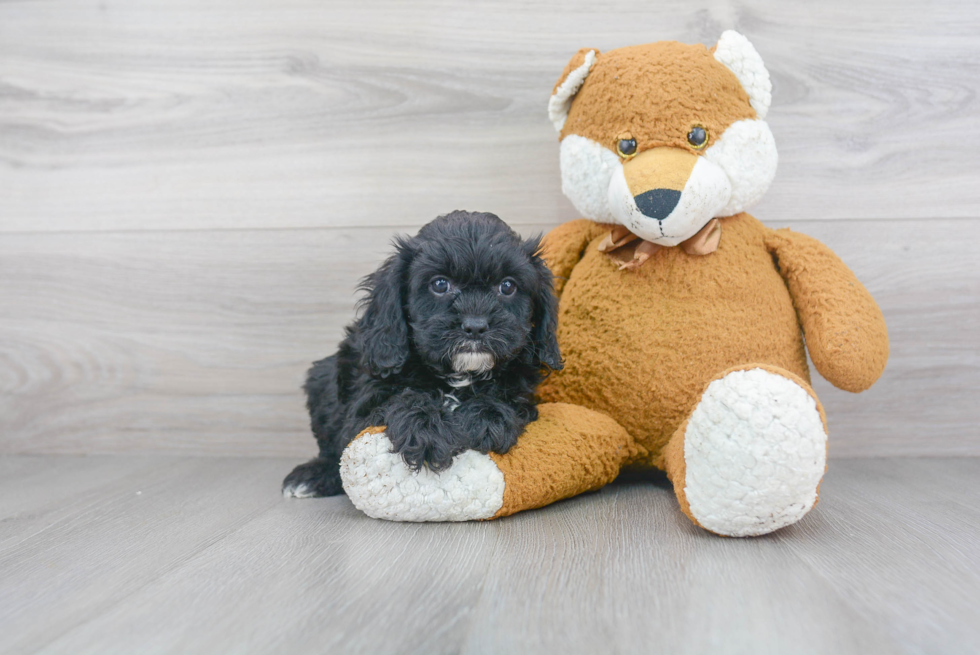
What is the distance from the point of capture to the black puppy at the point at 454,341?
1.09m

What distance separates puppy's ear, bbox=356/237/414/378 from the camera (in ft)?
3.76

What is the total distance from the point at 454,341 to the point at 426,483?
0.75 feet

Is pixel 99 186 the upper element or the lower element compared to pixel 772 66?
lower

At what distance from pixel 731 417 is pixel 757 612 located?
0.92ft

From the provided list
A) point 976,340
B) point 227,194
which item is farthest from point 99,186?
point 976,340

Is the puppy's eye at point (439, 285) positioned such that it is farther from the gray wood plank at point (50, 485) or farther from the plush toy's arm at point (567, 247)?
the gray wood plank at point (50, 485)

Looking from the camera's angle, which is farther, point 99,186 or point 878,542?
point 99,186

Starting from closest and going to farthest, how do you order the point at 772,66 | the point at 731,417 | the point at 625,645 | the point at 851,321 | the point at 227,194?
the point at 625,645 < the point at 731,417 < the point at 851,321 < the point at 772,66 < the point at 227,194

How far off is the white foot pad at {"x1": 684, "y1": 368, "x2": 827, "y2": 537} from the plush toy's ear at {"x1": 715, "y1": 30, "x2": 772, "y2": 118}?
0.58m

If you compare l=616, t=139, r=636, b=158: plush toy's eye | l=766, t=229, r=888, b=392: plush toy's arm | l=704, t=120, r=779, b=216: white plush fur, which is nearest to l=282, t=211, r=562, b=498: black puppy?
l=616, t=139, r=636, b=158: plush toy's eye

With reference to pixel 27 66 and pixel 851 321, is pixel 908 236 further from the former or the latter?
pixel 27 66

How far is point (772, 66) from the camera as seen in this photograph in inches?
63.6

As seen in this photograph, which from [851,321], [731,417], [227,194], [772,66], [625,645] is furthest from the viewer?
[227,194]

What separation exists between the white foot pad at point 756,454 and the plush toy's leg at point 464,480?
0.79 feet
